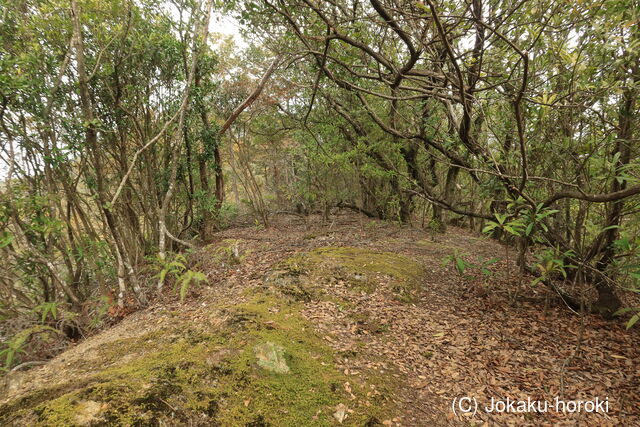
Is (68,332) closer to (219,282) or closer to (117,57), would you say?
(219,282)

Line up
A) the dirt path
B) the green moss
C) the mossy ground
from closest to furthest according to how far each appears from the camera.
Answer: the mossy ground, the dirt path, the green moss

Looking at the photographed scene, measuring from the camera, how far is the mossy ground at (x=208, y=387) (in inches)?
83.0

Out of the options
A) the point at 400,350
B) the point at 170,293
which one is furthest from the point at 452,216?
the point at 170,293

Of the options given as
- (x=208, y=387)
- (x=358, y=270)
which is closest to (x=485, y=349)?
(x=358, y=270)

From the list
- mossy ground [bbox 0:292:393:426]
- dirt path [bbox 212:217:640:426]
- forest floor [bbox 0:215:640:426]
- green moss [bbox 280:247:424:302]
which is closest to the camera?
mossy ground [bbox 0:292:393:426]

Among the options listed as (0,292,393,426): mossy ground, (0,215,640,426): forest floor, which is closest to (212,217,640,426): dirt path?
(0,215,640,426): forest floor

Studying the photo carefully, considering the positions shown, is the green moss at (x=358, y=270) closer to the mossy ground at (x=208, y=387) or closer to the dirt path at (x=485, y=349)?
the dirt path at (x=485, y=349)

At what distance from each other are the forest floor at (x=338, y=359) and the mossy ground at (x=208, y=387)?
0.01 m

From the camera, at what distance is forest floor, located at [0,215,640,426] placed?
2.37 m

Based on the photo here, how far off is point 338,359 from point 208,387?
146 cm

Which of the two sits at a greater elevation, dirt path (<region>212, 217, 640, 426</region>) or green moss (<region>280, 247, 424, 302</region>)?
green moss (<region>280, 247, 424, 302</region>)

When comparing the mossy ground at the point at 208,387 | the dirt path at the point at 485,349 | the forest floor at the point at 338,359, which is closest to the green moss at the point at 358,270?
the forest floor at the point at 338,359

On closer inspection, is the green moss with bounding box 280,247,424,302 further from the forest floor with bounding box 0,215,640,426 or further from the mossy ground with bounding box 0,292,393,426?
the mossy ground with bounding box 0,292,393,426

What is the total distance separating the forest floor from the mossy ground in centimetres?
1
